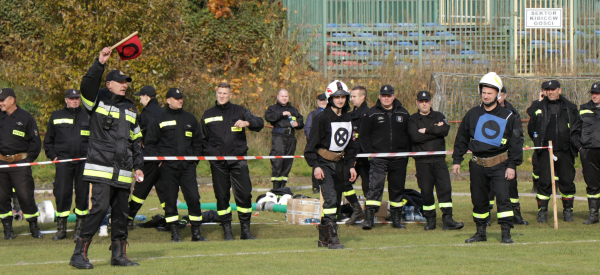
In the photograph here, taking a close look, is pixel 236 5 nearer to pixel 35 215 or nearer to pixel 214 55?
pixel 214 55

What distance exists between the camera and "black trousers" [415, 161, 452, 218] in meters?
11.0

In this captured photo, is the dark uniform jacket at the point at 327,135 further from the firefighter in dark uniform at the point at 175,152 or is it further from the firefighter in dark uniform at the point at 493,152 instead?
the firefighter in dark uniform at the point at 175,152

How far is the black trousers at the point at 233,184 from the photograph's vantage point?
10.4m

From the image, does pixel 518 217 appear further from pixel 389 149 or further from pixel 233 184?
pixel 233 184

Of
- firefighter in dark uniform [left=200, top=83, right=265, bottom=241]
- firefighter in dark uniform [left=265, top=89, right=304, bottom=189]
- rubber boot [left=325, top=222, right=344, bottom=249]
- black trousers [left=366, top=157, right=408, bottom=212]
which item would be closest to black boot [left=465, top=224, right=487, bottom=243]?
rubber boot [left=325, top=222, right=344, bottom=249]

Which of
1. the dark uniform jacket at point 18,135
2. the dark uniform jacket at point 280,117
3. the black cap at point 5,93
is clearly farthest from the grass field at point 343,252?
the dark uniform jacket at point 280,117

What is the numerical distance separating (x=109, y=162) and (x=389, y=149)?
528 centimetres

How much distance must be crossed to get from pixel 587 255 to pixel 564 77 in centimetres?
1665

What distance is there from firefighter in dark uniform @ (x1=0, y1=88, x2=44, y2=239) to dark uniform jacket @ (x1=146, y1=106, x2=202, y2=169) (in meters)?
2.24

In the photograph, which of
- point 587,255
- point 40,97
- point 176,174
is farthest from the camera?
point 40,97

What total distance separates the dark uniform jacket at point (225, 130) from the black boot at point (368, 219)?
2.38m

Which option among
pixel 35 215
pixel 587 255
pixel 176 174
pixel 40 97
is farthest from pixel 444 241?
pixel 40 97

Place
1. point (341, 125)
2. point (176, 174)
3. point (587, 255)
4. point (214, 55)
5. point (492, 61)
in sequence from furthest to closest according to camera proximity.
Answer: point (214, 55)
point (492, 61)
point (176, 174)
point (341, 125)
point (587, 255)

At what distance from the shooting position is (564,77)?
75.7 ft
